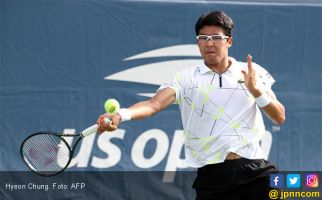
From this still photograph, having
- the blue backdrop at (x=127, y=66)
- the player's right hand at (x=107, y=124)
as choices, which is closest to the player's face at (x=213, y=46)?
the player's right hand at (x=107, y=124)

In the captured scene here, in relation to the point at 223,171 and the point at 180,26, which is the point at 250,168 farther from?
the point at 180,26

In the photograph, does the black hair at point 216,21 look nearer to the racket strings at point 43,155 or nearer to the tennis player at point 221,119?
the tennis player at point 221,119

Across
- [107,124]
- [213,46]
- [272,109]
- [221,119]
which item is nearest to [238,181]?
[221,119]

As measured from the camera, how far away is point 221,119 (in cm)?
475

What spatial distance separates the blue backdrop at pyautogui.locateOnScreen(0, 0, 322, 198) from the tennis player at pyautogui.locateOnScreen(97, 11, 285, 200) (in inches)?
110

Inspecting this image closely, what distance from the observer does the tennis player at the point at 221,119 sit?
4.71m

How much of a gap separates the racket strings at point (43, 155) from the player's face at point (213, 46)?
119 cm

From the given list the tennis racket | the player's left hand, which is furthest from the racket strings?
the player's left hand

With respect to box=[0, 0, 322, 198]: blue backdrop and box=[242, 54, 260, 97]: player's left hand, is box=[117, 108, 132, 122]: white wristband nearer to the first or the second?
box=[242, 54, 260, 97]: player's left hand

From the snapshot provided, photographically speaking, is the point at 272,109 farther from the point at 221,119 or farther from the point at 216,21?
the point at 216,21

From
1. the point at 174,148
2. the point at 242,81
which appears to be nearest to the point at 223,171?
the point at 242,81

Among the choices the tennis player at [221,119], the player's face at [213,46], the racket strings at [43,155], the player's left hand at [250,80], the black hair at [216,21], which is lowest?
the racket strings at [43,155]

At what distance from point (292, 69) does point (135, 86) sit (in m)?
1.57

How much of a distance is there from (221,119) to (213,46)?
0.44 meters
